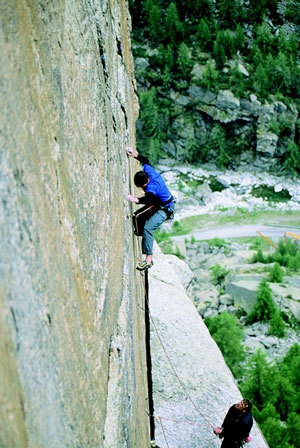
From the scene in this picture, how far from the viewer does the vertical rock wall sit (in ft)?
3.61

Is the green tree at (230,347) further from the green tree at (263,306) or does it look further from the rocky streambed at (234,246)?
the green tree at (263,306)

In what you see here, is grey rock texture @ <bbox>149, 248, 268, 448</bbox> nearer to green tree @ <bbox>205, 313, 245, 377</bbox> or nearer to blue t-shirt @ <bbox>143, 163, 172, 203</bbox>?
blue t-shirt @ <bbox>143, 163, 172, 203</bbox>

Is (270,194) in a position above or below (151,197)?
below

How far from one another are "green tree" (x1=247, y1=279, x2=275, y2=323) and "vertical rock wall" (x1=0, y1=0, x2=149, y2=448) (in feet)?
31.3

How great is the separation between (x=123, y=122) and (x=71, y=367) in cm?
275

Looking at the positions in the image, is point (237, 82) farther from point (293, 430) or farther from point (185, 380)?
point (185, 380)

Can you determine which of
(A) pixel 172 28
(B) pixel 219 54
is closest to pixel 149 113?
(B) pixel 219 54

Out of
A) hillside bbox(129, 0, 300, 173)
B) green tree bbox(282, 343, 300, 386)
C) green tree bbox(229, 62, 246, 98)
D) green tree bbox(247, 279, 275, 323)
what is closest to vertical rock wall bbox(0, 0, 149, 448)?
green tree bbox(282, 343, 300, 386)

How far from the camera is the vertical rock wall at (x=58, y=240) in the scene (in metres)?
1.10

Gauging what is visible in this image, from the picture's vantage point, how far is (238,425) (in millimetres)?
4430

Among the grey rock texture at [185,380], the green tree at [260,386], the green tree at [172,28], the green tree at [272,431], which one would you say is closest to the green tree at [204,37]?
the green tree at [172,28]

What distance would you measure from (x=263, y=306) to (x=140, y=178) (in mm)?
8537

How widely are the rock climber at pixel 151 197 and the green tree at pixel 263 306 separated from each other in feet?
24.8

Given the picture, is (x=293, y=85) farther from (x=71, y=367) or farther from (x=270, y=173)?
(x=71, y=367)
